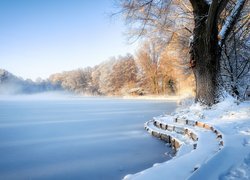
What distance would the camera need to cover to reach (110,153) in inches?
195

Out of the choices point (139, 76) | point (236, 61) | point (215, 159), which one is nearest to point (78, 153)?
point (215, 159)

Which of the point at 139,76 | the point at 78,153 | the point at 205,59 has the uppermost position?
the point at 139,76

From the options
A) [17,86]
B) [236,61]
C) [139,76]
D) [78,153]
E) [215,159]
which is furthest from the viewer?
[17,86]

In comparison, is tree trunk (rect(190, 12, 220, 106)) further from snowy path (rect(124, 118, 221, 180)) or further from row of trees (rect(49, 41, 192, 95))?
row of trees (rect(49, 41, 192, 95))

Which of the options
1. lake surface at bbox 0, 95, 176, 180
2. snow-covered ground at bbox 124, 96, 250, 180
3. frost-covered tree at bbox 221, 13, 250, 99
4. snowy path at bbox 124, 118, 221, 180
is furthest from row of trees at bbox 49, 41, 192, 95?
snow-covered ground at bbox 124, 96, 250, 180

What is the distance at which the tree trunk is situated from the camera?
765 cm

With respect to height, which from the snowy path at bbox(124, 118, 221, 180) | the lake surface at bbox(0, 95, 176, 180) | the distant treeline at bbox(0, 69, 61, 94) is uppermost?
the distant treeline at bbox(0, 69, 61, 94)

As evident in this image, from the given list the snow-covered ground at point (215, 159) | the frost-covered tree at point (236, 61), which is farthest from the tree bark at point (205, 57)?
the snow-covered ground at point (215, 159)

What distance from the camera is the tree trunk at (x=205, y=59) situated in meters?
7.65

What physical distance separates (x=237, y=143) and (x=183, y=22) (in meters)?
9.61

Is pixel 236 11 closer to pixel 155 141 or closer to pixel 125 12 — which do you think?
pixel 125 12

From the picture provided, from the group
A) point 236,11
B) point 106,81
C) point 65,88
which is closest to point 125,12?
point 236,11

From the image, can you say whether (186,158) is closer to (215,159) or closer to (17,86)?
(215,159)

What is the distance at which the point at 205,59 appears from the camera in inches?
303
